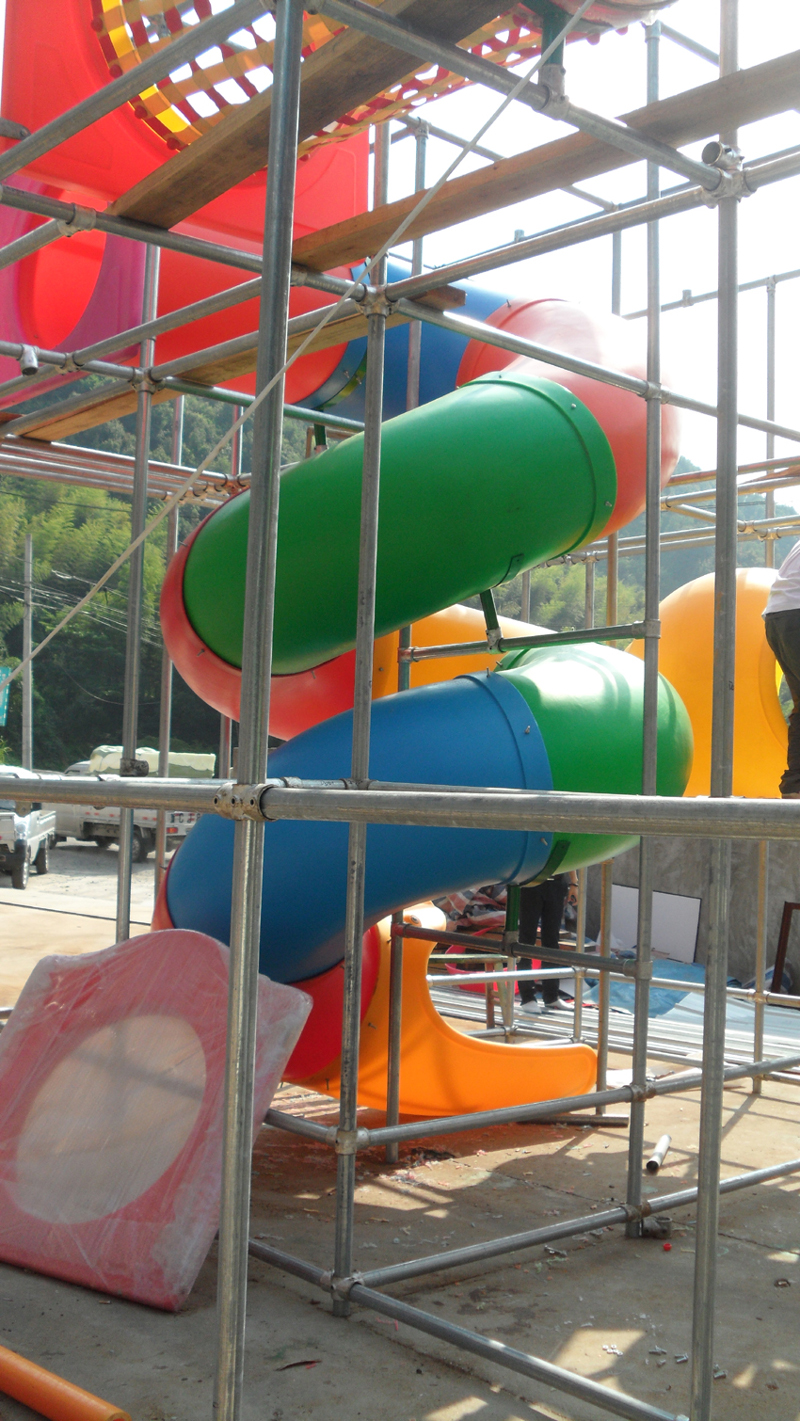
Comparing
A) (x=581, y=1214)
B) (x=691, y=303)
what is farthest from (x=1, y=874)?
(x=581, y=1214)

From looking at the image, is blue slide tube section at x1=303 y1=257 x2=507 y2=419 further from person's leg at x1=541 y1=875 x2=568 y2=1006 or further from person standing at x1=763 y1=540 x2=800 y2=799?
person's leg at x1=541 y1=875 x2=568 y2=1006

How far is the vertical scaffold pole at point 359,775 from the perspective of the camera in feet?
9.99

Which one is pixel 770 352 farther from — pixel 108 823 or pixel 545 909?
pixel 108 823

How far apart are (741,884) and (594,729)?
7094mm

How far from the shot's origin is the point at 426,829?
3.55m

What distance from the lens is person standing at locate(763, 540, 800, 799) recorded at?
4434mm

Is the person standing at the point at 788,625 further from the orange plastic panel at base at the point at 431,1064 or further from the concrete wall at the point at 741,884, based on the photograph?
the concrete wall at the point at 741,884

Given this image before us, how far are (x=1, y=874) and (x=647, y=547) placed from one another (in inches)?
561

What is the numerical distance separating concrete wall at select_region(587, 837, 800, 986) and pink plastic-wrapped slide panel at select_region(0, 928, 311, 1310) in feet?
21.0

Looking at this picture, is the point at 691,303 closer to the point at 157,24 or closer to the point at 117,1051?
the point at 157,24

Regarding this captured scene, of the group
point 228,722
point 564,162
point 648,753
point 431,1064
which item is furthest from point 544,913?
point 564,162

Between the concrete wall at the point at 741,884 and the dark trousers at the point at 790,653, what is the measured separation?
15.5 ft

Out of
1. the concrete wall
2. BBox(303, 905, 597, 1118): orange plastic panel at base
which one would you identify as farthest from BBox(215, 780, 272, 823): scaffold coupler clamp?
the concrete wall

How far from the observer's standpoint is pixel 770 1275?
3.42 metres
